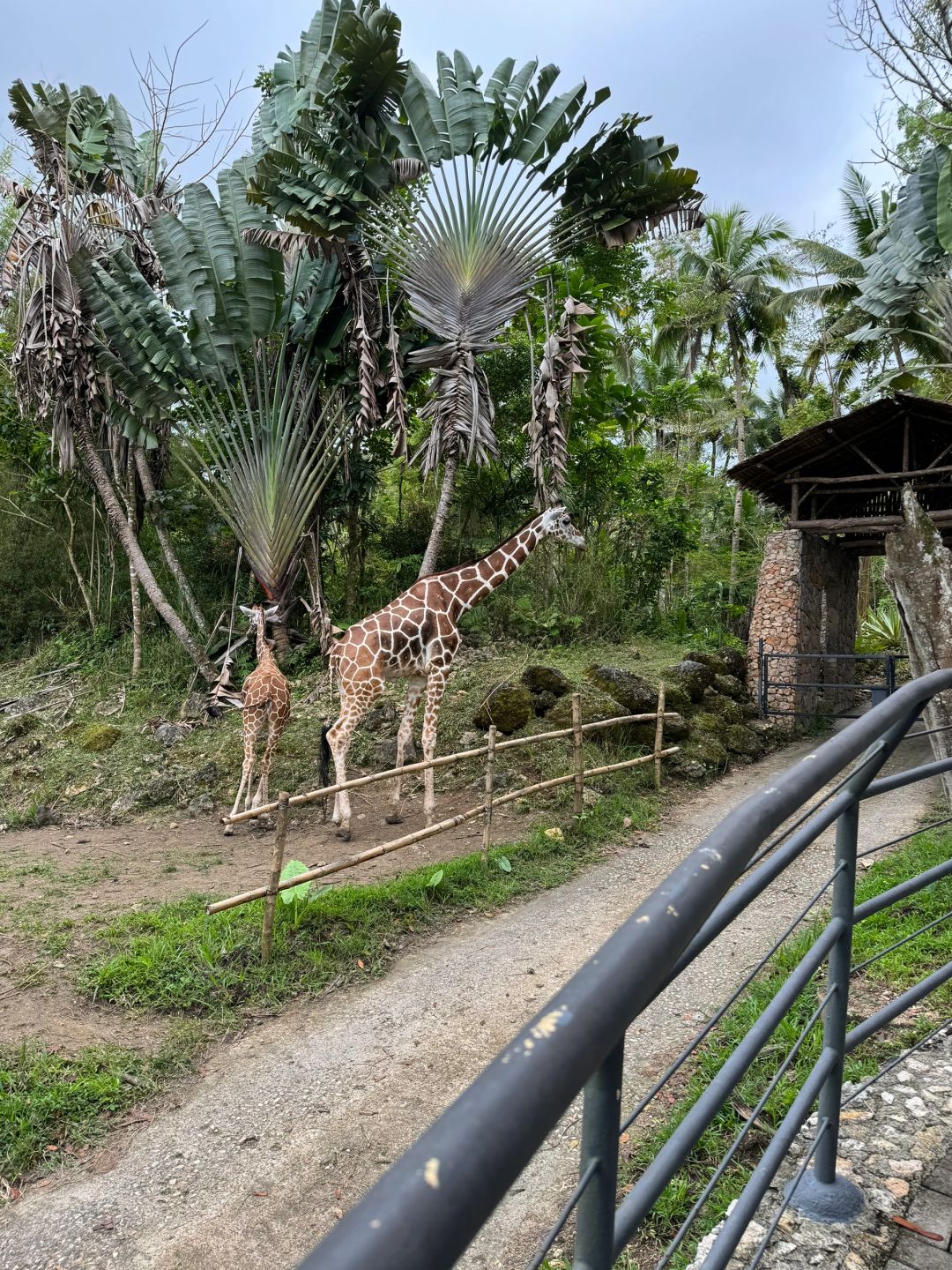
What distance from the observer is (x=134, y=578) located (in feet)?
35.6

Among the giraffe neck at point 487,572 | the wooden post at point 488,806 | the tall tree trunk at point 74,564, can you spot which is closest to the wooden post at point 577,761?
the wooden post at point 488,806

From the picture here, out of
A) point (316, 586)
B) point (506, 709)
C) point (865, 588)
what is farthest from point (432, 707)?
point (865, 588)

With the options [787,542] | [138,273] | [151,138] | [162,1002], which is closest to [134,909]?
[162,1002]

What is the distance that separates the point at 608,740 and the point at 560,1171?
527 centimetres

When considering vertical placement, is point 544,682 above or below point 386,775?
above

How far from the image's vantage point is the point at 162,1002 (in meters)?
3.91

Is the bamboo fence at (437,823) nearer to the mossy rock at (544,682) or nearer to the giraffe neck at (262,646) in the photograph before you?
the mossy rock at (544,682)

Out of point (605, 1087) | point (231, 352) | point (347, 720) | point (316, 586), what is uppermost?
point (231, 352)

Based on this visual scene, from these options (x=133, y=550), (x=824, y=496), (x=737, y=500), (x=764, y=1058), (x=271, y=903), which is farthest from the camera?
(x=737, y=500)

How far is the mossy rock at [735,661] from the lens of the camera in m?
10.9

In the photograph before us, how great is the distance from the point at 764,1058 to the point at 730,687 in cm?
750

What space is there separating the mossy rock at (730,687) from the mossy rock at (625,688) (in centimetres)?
162

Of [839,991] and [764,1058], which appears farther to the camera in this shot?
[764,1058]

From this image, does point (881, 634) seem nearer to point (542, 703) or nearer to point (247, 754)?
point (542, 703)
